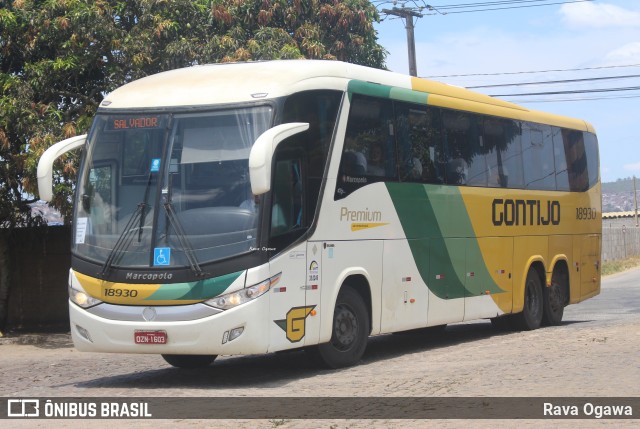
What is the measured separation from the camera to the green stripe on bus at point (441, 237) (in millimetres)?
14625

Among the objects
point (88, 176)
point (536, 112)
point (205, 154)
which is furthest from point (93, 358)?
point (536, 112)

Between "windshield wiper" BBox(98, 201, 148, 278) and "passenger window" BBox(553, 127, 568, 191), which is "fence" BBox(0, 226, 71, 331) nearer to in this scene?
"passenger window" BBox(553, 127, 568, 191)

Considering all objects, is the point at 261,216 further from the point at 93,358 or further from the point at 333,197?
the point at 93,358

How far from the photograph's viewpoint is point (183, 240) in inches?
456

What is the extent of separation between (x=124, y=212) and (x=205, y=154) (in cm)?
115

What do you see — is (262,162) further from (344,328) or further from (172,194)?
(344,328)

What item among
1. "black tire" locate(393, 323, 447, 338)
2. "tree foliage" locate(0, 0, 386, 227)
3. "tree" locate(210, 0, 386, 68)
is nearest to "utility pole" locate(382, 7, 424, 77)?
"tree" locate(210, 0, 386, 68)

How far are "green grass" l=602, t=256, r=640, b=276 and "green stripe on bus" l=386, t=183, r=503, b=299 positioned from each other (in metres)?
33.7

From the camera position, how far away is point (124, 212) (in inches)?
470

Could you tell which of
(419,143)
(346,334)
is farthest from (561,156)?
(346,334)

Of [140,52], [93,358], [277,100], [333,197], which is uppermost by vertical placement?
[140,52]

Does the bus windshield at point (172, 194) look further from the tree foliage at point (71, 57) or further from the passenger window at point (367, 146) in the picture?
the tree foliage at point (71, 57)

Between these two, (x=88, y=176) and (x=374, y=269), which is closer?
(x=88, y=176)

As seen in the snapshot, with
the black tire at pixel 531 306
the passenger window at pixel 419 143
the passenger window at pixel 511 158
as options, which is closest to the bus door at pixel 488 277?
the black tire at pixel 531 306
